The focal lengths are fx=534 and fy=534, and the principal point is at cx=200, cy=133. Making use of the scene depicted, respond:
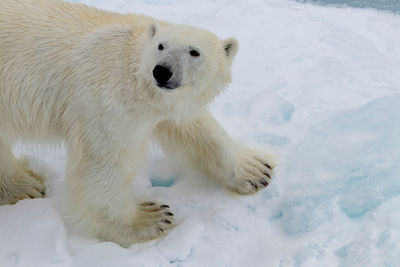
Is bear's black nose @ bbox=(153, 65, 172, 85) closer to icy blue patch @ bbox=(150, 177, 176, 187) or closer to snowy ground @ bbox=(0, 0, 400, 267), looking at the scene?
snowy ground @ bbox=(0, 0, 400, 267)

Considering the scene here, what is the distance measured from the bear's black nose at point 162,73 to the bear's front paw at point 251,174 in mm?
1038

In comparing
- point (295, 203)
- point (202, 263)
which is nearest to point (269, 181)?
point (295, 203)

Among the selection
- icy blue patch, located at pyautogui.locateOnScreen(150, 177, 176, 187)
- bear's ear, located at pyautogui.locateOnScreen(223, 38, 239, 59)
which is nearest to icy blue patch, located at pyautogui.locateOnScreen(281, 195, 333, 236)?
icy blue patch, located at pyautogui.locateOnScreen(150, 177, 176, 187)

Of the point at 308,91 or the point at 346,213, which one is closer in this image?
the point at 346,213

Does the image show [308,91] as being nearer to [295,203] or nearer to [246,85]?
[246,85]

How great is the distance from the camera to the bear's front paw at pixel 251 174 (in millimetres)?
3021

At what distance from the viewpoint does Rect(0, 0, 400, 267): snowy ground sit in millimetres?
2588

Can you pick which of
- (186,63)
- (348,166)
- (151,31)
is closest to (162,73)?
(186,63)

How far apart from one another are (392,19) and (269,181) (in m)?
2.30

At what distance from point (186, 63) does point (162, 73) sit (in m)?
0.13

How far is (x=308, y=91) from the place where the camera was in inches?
145

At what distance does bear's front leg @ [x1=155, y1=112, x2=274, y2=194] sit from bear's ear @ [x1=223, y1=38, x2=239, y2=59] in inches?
21.8

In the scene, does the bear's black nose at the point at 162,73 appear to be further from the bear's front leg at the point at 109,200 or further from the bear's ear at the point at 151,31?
the bear's front leg at the point at 109,200

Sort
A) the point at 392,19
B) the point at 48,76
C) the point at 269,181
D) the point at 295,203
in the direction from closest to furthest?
the point at 48,76 → the point at 295,203 → the point at 269,181 → the point at 392,19
